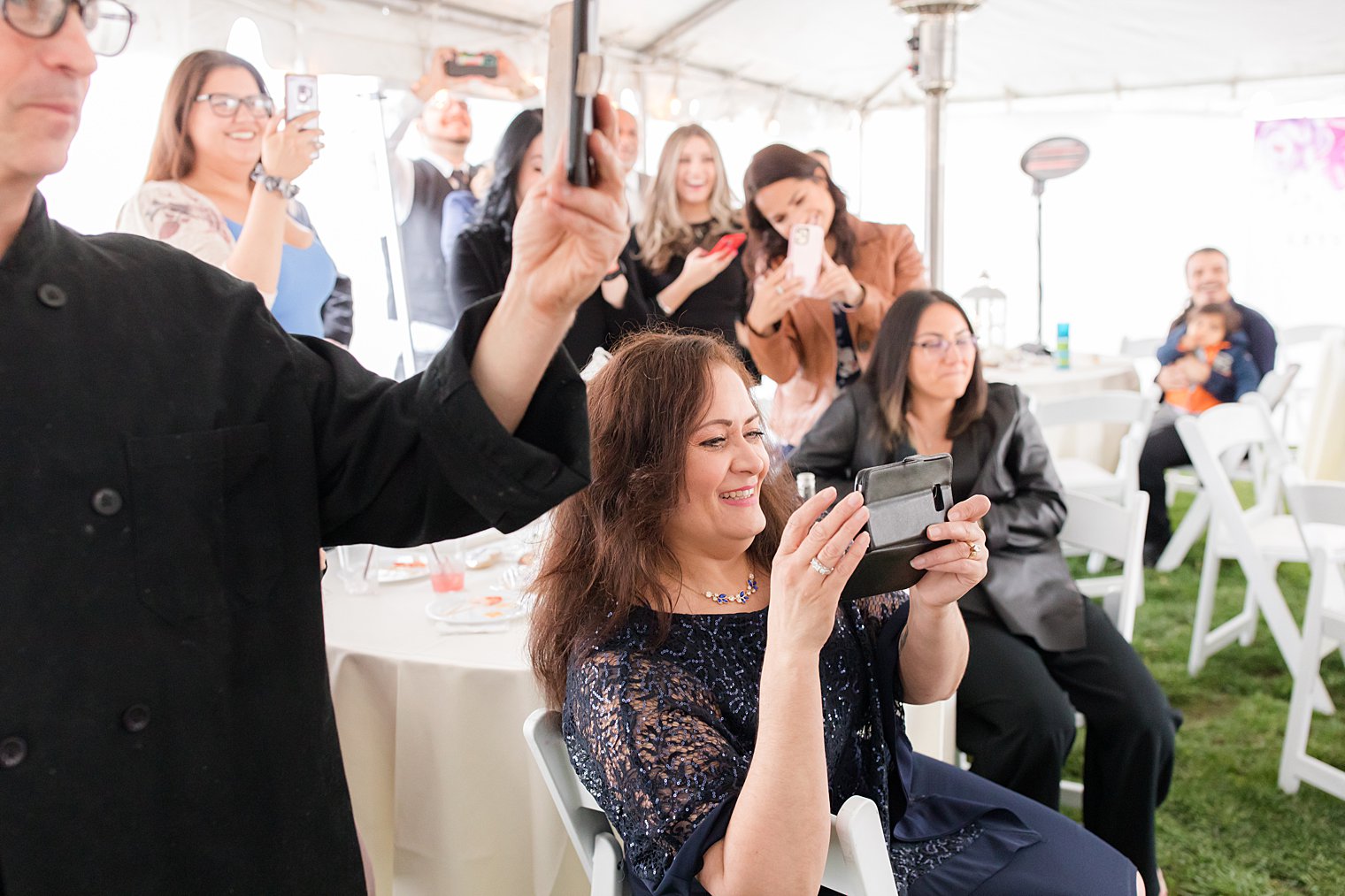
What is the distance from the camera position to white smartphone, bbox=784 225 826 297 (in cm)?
293

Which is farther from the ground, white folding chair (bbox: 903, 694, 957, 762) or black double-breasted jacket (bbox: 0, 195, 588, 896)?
black double-breasted jacket (bbox: 0, 195, 588, 896)

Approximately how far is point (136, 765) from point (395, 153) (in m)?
3.64

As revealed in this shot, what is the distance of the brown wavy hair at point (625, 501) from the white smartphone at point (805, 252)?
145cm

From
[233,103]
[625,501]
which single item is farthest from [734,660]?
[233,103]

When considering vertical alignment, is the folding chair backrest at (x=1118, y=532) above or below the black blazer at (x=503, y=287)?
below

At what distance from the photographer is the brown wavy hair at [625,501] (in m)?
1.45

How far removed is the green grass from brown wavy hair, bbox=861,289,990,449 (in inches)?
39.8

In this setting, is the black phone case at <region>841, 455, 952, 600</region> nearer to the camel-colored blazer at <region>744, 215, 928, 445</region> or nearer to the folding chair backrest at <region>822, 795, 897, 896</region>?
the folding chair backrest at <region>822, 795, 897, 896</region>

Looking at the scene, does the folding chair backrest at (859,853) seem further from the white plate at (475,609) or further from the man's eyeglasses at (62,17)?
the man's eyeglasses at (62,17)

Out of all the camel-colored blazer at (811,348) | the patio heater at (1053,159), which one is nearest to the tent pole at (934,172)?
the camel-colored blazer at (811,348)

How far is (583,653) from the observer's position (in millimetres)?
1350

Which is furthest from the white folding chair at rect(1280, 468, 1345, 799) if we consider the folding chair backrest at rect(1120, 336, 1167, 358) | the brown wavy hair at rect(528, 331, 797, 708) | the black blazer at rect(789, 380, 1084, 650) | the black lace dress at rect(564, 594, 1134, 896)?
the folding chair backrest at rect(1120, 336, 1167, 358)

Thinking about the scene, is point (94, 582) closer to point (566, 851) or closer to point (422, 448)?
point (422, 448)

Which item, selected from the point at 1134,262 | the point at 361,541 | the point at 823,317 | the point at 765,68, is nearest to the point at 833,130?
the point at 765,68
